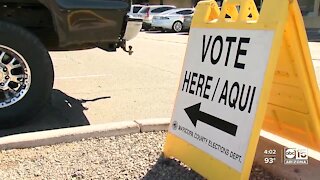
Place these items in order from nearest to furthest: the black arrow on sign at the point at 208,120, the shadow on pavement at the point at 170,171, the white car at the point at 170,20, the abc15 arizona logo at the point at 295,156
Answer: the black arrow on sign at the point at 208,120 < the abc15 arizona logo at the point at 295,156 < the shadow on pavement at the point at 170,171 < the white car at the point at 170,20

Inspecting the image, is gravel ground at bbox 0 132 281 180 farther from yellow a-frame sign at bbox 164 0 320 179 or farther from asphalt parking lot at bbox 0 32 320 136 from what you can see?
asphalt parking lot at bbox 0 32 320 136

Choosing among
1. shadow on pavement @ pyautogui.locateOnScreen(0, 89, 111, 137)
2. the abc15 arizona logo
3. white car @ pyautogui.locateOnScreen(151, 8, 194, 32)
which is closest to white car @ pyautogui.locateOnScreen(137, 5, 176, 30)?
white car @ pyautogui.locateOnScreen(151, 8, 194, 32)

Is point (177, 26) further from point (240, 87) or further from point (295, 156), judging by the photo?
point (240, 87)

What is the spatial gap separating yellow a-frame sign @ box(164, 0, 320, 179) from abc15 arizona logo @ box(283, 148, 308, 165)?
0.30 ft

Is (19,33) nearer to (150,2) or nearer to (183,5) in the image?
(183,5)

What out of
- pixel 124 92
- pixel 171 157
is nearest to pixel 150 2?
pixel 124 92

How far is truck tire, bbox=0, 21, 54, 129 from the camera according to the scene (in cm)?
426

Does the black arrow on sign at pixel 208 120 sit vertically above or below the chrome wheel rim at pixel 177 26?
above

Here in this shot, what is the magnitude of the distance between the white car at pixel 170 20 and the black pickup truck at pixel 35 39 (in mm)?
21726

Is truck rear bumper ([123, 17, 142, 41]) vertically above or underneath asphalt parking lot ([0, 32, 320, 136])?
above

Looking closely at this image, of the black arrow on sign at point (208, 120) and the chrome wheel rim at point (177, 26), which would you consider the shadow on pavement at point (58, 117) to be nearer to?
the black arrow on sign at point (208, 120)

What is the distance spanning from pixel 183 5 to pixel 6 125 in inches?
1394

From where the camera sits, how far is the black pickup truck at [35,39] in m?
4.27

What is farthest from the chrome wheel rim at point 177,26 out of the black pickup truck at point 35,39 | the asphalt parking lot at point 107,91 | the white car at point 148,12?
the black pickup truck at point 35,39
